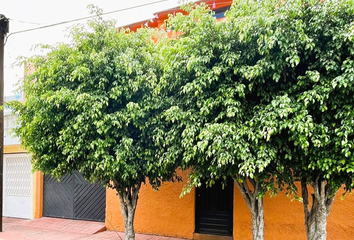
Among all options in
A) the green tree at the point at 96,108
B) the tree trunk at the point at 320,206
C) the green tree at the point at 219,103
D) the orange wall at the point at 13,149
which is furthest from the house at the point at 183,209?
the green tree at the point at 96,108

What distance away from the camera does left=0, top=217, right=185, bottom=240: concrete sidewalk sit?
871 cm

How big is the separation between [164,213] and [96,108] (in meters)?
4.47

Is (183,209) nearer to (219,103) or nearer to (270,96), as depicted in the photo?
(219,103)

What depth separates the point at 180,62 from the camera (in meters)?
5.31

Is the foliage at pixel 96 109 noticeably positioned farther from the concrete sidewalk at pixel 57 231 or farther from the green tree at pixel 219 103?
the concrete sidewalk at pixel 57 231

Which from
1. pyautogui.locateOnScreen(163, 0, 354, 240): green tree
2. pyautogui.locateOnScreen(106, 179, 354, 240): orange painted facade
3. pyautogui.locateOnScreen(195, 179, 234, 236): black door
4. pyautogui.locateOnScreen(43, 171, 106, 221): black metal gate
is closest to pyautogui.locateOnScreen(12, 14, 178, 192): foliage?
pyautogui.locateOnScreen(163, 0, 354, 240): green tree

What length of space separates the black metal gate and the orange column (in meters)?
0.13

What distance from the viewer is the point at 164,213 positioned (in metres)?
8.76

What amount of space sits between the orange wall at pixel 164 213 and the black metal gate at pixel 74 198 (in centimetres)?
85

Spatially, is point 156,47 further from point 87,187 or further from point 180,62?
point 87,187

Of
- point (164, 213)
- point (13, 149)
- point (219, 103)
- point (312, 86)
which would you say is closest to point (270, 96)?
point (312, 86)

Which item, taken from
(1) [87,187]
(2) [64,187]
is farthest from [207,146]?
(2) [64,187]

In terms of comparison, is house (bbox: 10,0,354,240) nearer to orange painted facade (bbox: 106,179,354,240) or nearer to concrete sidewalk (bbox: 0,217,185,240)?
orange painted facade (bbox: 106,179,354,240)

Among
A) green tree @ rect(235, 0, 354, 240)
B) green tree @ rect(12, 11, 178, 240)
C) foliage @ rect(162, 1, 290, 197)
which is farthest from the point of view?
green tree @ rect(12, 11, 178, 240)
